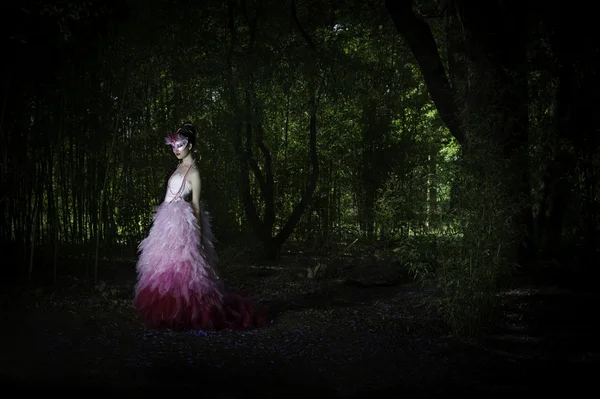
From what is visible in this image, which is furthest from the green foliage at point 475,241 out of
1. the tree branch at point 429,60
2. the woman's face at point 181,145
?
the tree branch at point 429,60

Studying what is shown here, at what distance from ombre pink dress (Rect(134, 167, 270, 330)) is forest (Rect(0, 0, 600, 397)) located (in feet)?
1.34

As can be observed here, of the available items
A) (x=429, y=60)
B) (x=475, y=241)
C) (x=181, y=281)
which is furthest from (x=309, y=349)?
(x=429, y=60)

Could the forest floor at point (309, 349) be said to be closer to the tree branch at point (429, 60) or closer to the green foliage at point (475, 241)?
the green foliage at point (475, 241)

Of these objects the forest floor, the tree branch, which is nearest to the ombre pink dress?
the forest floor

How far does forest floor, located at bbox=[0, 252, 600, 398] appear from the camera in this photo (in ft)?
11.3

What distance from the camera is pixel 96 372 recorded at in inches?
142

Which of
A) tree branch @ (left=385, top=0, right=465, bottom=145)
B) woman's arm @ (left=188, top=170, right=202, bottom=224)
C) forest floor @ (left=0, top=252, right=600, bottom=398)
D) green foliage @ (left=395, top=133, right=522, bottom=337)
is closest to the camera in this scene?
forest floor @ (left=0, top=252, right=600, bottom=398)

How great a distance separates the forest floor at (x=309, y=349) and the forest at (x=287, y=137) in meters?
0.20

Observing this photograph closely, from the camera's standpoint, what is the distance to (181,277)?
184 inches

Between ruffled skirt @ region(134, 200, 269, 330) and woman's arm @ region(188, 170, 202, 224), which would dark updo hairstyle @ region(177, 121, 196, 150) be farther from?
ruffled skirt @ region(134, 200, 269, 330)

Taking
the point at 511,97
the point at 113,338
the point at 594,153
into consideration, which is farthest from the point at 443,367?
the point at 594,153

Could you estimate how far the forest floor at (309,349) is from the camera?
345 cm

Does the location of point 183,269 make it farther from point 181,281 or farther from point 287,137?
point 287,137

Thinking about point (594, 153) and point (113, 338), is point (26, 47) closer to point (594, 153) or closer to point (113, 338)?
point (113, 338)
